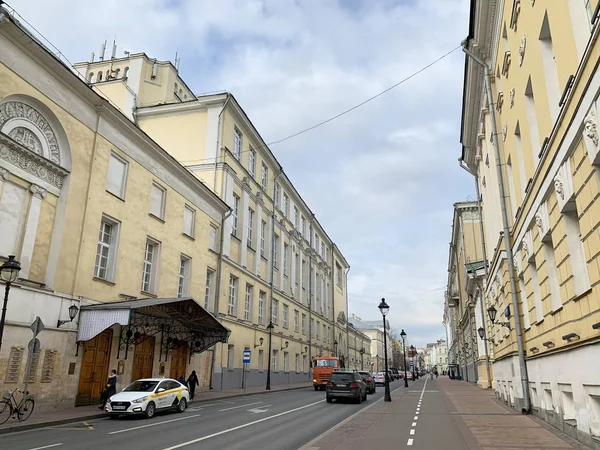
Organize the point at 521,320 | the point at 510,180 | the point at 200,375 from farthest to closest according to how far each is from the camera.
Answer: the point at 200,375, the point at 510,180, the point at 521,320

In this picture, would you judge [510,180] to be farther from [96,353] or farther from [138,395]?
[96,353]

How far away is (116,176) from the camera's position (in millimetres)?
21859

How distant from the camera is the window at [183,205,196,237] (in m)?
28.0

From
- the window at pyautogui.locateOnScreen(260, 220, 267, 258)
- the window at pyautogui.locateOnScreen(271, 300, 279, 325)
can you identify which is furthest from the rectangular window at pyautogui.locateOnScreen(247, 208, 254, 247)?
the window at pyautogui.locateOnScreen(271, 300, 279, 325)

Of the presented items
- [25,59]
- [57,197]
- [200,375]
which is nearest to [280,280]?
[200,375]

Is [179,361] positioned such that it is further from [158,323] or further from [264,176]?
[264,176]

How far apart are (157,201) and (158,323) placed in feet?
23.0

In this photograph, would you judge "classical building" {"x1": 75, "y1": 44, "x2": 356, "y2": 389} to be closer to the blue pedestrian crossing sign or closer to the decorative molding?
the blue pedestrian crossing sign

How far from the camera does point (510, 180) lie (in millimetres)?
17703

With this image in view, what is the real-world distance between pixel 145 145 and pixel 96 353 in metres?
10.5

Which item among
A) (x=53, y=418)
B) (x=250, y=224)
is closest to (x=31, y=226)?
(x=53, y=418)

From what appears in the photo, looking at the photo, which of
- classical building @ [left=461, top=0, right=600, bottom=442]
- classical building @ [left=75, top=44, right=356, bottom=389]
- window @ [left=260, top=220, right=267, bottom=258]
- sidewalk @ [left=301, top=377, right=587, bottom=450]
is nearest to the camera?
classical building @ [left=461, top=0, right=600, bottom=442]

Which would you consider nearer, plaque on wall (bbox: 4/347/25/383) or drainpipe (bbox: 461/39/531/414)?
drainpipe (bbox: 461/39/531/414)

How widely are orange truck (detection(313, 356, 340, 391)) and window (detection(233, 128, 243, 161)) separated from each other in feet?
61.6
